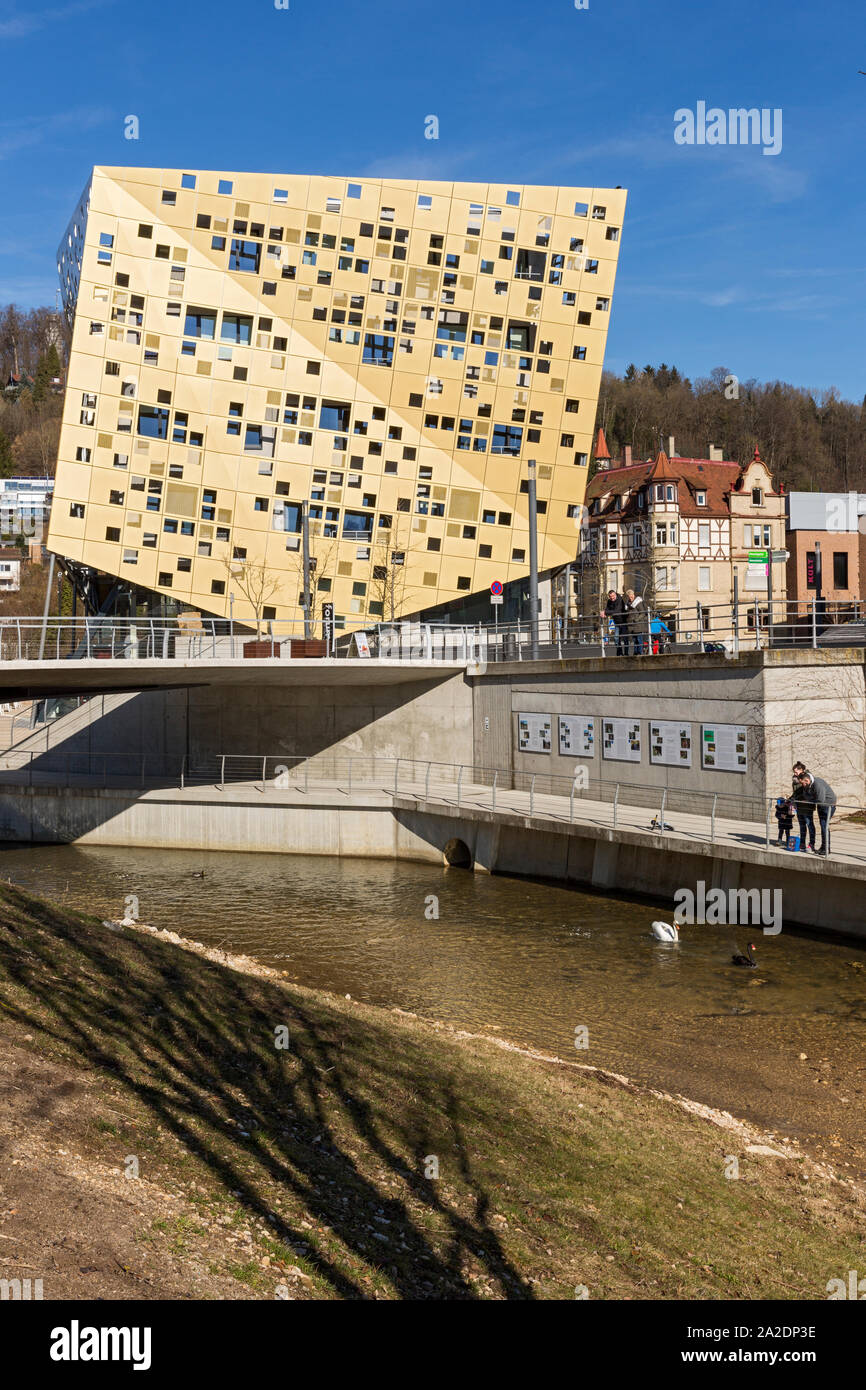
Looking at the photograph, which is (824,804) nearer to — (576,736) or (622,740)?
(622,740)

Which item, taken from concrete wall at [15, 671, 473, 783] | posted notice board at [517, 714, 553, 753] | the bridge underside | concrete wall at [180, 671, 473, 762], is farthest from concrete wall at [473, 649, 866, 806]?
concrete wall at [15, 671, 473, 783]

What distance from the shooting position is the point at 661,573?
7281 cm

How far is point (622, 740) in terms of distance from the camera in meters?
29.3

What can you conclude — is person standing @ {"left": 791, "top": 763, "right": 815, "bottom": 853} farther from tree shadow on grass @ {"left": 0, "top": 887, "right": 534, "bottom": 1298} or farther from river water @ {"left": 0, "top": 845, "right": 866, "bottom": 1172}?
tree shadow on grass @ {"left": 0, "top": 887, "right": 534, "bottom": 1298}

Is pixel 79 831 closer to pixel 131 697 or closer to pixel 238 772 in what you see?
Answer: pixel 238 772

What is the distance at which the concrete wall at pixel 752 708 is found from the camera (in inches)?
973

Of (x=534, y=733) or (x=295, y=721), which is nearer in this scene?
(x=534, y=733)

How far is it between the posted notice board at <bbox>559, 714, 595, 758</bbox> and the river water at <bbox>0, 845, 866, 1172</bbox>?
4026 mm

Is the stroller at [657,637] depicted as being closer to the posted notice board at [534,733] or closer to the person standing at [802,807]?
the posted notice board at [534,733]

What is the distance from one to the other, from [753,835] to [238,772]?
21.1 meters

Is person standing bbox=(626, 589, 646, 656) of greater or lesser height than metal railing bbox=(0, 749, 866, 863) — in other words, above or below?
above

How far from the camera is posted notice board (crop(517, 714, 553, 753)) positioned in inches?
1277

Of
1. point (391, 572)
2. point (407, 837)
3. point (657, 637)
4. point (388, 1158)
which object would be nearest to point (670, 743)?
point (657, 637)

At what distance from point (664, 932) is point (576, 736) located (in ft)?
29.7
